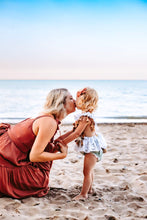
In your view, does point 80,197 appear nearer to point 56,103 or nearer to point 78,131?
point 78,131

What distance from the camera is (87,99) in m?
3.00

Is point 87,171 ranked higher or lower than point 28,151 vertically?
lower

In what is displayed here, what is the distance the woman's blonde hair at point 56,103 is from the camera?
2.76 metres

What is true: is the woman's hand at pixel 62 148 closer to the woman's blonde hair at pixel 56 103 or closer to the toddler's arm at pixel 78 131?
the toddler's arm at pixel 78 131

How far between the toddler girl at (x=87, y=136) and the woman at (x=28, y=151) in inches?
6.9

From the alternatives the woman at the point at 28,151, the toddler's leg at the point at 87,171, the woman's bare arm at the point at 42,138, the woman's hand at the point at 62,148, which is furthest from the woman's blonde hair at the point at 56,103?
the toddler's leg at the point at 87,171

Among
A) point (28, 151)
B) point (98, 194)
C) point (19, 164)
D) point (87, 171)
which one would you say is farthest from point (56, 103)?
point (98, 194)

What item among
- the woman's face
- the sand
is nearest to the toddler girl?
the woman's face

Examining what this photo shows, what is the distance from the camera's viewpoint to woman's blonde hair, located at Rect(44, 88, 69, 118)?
108 inches

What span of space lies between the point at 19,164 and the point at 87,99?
1.12 metres

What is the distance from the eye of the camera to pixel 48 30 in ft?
94.2

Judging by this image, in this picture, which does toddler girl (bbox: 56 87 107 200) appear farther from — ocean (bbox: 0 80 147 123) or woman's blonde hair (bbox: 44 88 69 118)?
ocean (bbox: 0 80 147 123)

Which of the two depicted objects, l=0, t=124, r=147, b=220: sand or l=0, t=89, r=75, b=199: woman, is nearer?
l=0, t=124, r=147, b=220: sand

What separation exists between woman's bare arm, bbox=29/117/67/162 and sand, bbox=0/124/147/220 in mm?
542
